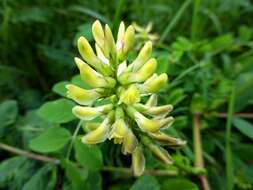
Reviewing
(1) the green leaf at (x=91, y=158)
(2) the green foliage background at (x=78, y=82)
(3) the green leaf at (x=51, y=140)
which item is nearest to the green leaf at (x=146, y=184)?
(2) the green foliage background at (x=78, y=82)

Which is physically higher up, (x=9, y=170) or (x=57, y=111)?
(x=57, y=111)

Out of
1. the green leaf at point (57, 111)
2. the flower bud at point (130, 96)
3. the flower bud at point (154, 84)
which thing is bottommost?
the green leaf at point (57, 111)

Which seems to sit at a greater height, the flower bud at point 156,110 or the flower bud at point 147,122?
the flower bud at point 156,110

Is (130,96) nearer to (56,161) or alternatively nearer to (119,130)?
(119,130)

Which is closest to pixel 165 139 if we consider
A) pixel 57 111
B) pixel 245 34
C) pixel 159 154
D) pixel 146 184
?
pixel 159 154

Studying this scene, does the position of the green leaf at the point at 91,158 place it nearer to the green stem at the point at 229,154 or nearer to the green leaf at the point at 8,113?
the green leaf at the point at 8,113

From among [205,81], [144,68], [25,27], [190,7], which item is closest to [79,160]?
[144,68]

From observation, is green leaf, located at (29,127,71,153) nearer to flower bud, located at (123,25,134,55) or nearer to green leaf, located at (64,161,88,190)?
green leaf, located at (64,161,88,190)
